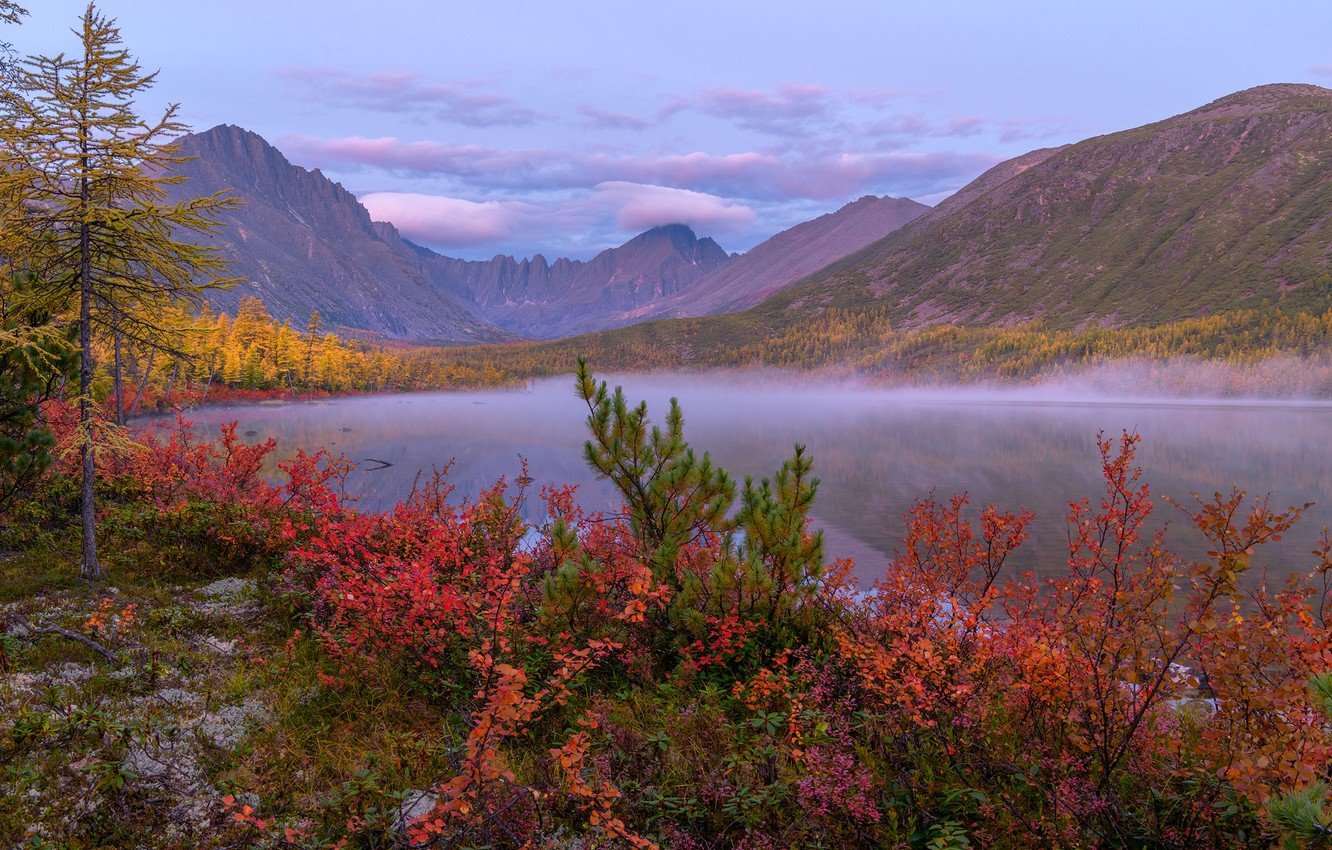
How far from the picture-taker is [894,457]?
183ft

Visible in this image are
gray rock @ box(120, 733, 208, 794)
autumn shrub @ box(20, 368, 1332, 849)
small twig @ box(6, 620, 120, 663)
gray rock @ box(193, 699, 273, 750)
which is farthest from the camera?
small twig @ box(6, 620, 120, 663)

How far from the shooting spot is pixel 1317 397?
148125mm

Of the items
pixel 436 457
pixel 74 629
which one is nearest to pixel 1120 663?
pixel 74 629

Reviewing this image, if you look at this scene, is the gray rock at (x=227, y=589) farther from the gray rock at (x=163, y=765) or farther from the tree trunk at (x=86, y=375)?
the gray rock at (x=163, y=765)

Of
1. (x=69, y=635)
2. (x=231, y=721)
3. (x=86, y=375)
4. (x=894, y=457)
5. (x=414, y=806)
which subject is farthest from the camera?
(x=894, y=457)

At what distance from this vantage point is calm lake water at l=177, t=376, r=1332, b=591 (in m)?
31.5

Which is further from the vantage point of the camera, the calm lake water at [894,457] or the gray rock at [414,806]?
the calm lake water at [894,457]

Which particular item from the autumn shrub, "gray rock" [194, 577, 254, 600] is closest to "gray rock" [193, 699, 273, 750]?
the autumn shrub

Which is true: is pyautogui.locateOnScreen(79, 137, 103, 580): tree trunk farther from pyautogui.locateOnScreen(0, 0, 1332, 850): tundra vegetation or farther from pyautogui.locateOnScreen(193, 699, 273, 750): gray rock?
pyautogui.locateOnScreen(193, 699, 273, 750): gray rock

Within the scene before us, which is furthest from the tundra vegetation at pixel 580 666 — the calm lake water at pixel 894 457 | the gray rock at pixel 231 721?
the calm lake water at pixel 894 457

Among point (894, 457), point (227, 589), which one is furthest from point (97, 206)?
point (894, 457)

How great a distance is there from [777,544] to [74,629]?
9190mm

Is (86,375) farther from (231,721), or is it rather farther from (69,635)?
(231,721)

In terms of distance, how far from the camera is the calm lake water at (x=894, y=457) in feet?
103
